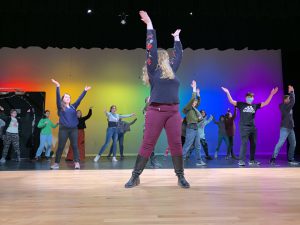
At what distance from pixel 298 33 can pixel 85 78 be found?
19.8 feet

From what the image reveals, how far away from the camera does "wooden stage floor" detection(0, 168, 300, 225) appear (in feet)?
7.29

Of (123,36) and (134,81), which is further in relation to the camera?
(134,81)

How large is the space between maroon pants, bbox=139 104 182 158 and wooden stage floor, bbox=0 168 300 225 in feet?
1.30

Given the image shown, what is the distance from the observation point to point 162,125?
11.0 ft

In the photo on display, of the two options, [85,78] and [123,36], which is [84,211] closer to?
[123,36]

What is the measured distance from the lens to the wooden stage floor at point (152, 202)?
2.22 meters

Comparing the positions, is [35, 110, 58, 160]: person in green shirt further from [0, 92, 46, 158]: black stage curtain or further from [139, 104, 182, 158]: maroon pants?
[139, 104, 182, 158]: maroon pants

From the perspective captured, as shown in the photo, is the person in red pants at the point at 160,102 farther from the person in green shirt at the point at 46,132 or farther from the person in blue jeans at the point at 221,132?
the person in blue jeans at the point at 221,132

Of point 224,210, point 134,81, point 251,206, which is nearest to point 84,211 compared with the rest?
point 224,210

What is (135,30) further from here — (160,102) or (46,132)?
(160,102)

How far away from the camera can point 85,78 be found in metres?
10.5

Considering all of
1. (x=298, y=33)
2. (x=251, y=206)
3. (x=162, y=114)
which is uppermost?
(x=298, y=33)

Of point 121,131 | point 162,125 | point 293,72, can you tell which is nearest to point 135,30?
point 121,131

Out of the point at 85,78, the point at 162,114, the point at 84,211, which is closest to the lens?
the point at 84,211
